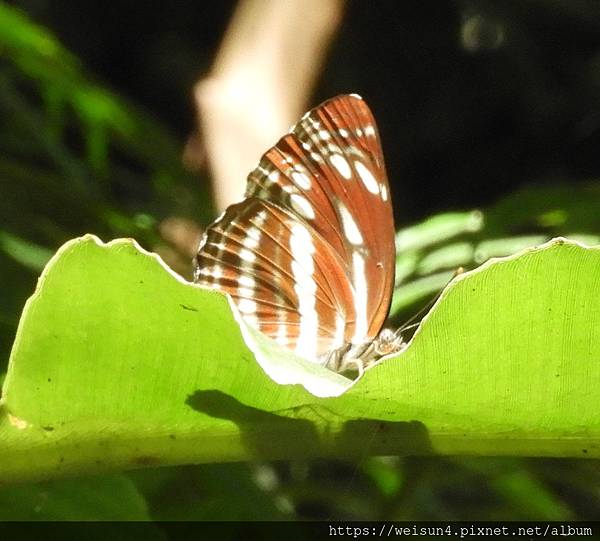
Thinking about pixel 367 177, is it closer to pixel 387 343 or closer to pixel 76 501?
pixel 387 343

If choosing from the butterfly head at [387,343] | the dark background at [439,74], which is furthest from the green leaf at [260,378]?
the dark background at [439,74]

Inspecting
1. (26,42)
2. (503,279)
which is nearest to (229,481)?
(503,279)

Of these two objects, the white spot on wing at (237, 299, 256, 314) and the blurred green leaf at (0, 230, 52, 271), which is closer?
the blurred green leaf at (0, 230, 52, 271)

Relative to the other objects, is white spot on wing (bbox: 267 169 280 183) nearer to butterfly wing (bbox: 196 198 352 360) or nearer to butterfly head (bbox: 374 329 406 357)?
butterfly wing (bbox: 196 198 352 360)

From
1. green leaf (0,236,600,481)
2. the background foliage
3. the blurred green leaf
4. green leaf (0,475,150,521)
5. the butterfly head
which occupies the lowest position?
green leaf (0,475,150,521)

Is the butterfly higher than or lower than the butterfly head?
higher

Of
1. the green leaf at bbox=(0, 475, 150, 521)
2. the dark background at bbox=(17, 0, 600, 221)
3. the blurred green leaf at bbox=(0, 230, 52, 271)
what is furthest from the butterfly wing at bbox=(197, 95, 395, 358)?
the dark background at bbox=(17, 0, 600, 221)

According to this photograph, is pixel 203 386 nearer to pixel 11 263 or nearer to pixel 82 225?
pixel 11 263
